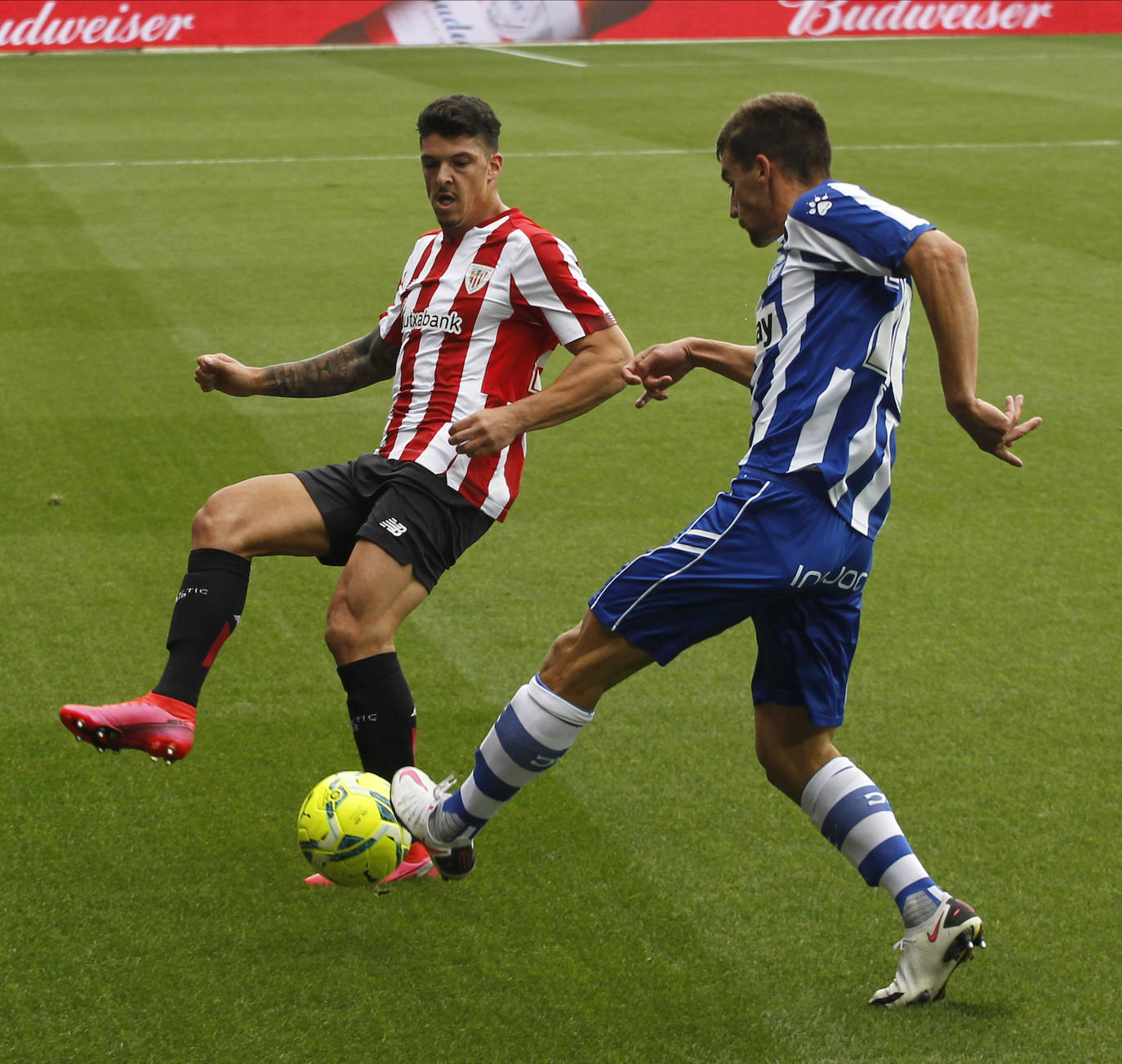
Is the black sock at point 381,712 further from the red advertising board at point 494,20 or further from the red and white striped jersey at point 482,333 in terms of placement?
the red advertising board at point 494,20

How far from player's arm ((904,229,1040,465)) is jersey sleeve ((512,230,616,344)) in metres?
1.23

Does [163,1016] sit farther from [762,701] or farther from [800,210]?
[800,210]

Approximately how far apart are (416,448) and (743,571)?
4.24 feet

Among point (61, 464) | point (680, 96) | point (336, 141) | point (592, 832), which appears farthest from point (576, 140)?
point (592, 832)

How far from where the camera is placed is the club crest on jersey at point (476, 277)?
4.38 m

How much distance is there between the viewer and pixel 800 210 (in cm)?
335

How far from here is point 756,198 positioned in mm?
3549

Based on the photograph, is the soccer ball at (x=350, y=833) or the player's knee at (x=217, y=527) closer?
the soccer ball at (x=350, y=833)

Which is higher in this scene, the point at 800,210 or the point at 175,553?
the point at 800,210

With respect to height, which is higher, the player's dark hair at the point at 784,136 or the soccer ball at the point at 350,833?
the player's dark hair at the point at 784,136

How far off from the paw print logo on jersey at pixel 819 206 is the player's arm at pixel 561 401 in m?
0.86

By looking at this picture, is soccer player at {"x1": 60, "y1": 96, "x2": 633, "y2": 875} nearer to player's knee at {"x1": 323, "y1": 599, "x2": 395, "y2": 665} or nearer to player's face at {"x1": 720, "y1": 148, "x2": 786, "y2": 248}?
player's knee at {"x1": 323, "y1": 599, "x2": 395, "y2": 665}

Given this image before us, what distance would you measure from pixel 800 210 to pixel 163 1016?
Result: 2231 mm

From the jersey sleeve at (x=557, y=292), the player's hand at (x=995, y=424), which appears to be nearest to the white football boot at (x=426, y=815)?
the jersey sleeve at (x=557, y=292)
